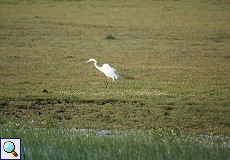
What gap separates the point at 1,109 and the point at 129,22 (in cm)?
2936

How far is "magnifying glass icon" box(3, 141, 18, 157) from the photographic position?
10992 millimetres

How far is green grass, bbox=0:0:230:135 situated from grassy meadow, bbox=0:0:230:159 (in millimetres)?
31

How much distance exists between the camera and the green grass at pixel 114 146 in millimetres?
11328

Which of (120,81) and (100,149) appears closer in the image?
(100,149)

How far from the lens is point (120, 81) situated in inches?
874

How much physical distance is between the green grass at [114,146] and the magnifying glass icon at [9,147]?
0.28 m

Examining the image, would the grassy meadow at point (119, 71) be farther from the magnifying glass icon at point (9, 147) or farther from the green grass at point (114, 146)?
the magnifying glass icon at point (9, 147)

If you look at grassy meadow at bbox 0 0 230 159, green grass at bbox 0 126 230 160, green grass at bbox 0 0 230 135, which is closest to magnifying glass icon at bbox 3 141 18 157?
green grass at bbox 0 126 230 160

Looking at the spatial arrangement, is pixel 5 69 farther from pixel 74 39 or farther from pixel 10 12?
pixel 10 12

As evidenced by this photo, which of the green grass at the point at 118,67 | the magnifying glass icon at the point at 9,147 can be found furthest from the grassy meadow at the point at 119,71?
the magnifying glass icon at the point at 9,147

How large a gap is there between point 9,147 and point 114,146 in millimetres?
1896

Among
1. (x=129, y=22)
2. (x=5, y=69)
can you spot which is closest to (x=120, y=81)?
(x=5, y=69)

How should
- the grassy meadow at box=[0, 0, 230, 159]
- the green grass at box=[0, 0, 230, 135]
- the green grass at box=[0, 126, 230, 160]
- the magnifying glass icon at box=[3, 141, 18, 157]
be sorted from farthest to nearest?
the green grass at box=[0, 0, 230, 135], the grassy meadow at box=[0, 0, 230, 159], the green grass at box=[0, 126, 230, 160], the magnifying glass icon at box=[3, 141, 18, 157]

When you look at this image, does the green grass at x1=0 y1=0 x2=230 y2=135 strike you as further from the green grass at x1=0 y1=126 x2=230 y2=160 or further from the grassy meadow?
the green grass at x1=0 y1=126 x2=230 y2=160
